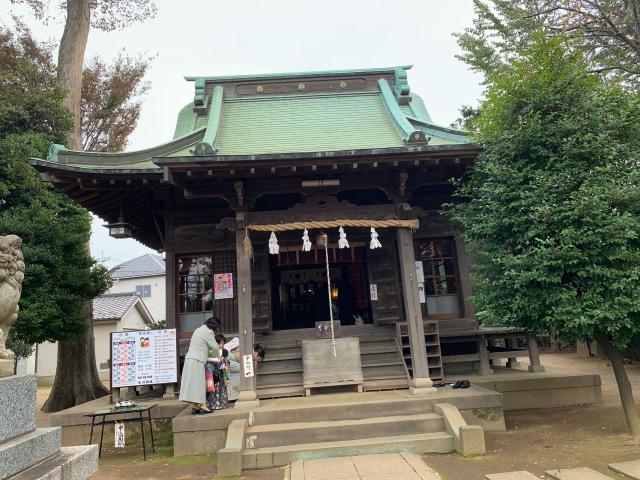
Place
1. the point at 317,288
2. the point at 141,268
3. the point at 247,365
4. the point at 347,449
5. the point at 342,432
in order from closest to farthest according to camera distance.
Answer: the point at 347,449
the point at 342,432
the point at 247,365
the point at 317,288
the point at 141,268

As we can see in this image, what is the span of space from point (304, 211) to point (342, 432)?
12.8 feet

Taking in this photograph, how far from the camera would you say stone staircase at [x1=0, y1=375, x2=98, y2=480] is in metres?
3.39

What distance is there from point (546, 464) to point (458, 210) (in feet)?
12.9

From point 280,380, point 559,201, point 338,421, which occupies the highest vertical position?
point 559,201

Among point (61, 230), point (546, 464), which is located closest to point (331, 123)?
point (61, 230)

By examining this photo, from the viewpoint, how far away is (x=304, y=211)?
8195mm

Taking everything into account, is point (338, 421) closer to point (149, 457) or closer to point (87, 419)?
point (149, 457)

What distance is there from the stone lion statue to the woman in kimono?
3504 mm

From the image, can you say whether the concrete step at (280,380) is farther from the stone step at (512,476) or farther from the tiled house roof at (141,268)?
the tiled house roof at (141,268)

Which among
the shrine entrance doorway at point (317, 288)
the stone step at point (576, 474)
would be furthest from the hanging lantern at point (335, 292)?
the stone step at point (576, 474)

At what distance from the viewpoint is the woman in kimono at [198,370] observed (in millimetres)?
7023

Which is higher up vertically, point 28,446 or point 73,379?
point 28,446

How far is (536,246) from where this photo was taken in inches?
249

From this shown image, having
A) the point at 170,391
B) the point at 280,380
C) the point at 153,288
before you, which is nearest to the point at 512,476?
the point at 280,380
